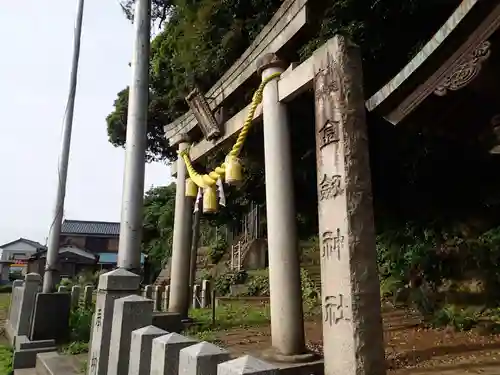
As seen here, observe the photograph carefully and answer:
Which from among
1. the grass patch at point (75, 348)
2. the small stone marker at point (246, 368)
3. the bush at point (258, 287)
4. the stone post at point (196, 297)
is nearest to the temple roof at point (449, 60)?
the small stone marker at point (246, 368)

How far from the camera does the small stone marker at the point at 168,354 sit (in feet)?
8.91

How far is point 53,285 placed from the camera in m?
9.26

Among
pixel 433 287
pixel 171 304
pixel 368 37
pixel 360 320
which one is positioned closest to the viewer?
pixel 360 320

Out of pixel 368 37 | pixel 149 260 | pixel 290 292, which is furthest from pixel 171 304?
pixel 149 260

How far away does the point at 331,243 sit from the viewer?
4.11 metres

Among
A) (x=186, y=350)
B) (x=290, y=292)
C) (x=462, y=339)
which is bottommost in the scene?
(x=462, y=339)

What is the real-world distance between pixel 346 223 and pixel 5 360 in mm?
7903

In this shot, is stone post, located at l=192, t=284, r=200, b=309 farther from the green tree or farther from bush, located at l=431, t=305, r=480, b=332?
the green tree

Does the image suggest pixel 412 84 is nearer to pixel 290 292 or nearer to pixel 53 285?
pixel 290 292

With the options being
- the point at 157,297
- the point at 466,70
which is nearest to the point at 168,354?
the point at 466,70

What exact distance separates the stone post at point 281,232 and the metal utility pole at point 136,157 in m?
1.64

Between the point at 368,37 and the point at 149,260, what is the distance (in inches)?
1029

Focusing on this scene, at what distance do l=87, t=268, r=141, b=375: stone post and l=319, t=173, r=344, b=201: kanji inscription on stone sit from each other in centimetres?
232

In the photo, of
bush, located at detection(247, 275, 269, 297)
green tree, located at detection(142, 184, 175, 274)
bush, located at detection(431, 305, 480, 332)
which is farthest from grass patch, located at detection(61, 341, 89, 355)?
green tree, located at detection(142, 184, 175, 274)
